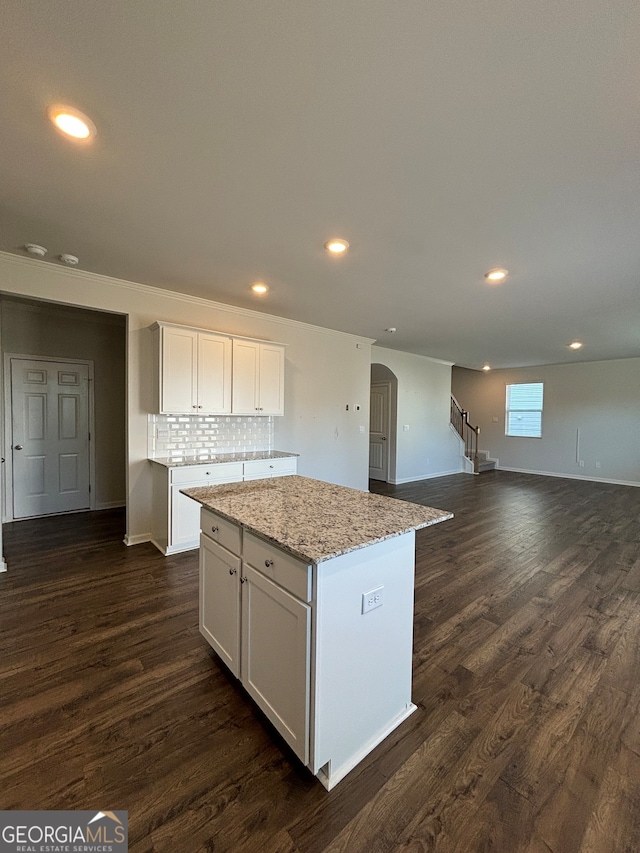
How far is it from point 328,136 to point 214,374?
275 cm

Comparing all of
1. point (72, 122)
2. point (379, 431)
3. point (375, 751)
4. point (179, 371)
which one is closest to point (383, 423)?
point (379, 431)

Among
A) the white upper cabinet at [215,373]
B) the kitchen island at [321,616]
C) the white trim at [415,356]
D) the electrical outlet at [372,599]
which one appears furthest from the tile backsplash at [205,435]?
the electrical outlet at [372,599]

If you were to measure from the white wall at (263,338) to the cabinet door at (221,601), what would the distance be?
7.20 feet

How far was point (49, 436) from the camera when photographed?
15.5ft

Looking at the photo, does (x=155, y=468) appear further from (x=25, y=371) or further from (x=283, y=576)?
(x=283, y=576)

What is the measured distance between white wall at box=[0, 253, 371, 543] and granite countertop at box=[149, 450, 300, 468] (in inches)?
12.6

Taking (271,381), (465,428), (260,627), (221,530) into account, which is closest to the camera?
(260,627)

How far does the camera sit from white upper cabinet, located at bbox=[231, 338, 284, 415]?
415cm

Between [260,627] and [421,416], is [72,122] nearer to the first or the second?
[260,627]

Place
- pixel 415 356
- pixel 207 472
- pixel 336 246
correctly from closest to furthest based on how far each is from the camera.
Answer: pixel 336 246 < pixel 207 472 < pixel 415 356

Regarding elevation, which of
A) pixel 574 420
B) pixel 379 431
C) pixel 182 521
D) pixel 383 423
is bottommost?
pixel 182 521

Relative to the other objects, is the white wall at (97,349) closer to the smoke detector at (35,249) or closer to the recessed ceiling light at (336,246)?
the smoke detector at (35,249)

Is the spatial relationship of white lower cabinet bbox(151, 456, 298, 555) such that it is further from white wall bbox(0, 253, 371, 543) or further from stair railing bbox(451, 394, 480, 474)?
stair railing bbox(451, 394, 480, 474)

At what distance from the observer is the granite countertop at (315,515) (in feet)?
4.38
